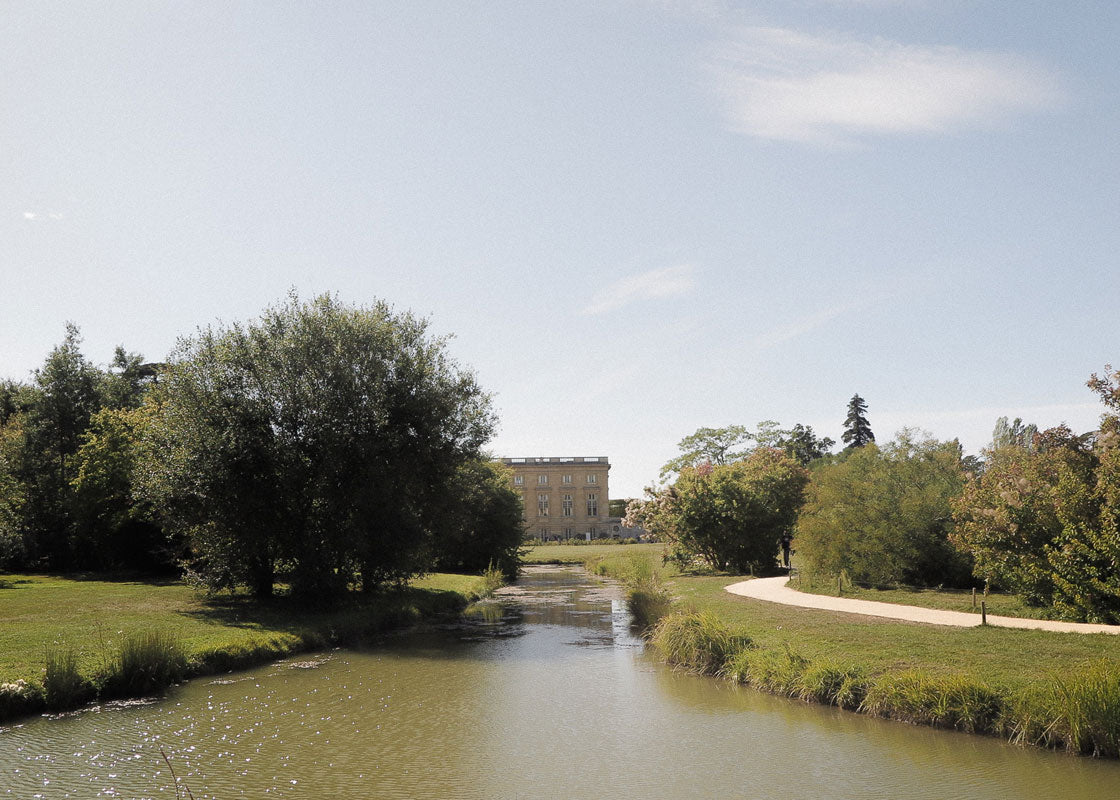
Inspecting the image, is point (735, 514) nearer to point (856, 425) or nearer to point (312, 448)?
point (312, 448)

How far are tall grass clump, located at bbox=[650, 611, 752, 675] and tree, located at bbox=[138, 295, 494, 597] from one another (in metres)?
9.59

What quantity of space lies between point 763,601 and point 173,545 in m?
24.5

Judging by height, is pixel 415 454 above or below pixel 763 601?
above

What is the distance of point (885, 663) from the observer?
506 inches

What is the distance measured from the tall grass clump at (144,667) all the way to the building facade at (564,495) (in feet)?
307

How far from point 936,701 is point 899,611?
7.72 meters

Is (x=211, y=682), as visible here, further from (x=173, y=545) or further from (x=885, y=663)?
(x=173, y=545)

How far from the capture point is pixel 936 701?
11.3 meters

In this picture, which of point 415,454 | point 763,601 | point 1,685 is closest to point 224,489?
point 415,454

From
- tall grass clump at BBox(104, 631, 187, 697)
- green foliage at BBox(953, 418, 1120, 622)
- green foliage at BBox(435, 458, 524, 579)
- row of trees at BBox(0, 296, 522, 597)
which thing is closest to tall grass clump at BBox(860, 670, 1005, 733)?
green foliage at BBox(953, 418, 1120, 622)

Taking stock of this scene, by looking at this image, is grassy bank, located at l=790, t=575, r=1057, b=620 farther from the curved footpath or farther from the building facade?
the building facade

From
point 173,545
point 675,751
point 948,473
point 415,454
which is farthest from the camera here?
point 173,545

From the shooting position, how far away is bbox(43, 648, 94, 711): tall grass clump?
12461 mm

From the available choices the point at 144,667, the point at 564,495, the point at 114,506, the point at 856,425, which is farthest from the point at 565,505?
the point at 144,667
